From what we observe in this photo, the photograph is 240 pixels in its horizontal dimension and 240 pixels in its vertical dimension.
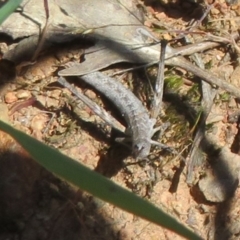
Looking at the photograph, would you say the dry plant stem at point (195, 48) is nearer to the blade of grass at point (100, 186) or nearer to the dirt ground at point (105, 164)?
the dirt ground at point (105, 164)

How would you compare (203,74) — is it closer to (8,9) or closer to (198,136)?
(198,136)

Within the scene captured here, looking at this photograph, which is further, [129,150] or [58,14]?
[58,14]

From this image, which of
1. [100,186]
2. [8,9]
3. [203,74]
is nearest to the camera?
[100,186]

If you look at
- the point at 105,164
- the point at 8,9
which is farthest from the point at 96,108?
the point at 8,9

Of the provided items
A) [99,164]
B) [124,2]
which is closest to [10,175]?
[99,164]

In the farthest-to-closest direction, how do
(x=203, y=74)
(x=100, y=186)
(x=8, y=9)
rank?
(x=203, y=74), (x=8, y=9), (x=100, y=186)

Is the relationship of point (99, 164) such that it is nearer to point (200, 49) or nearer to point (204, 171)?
→ point (204, 171)
